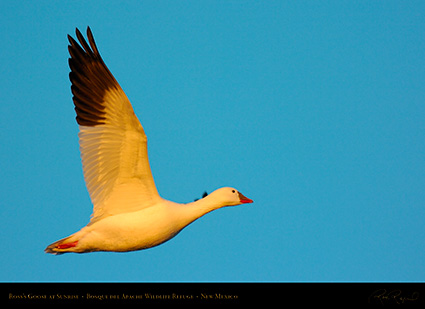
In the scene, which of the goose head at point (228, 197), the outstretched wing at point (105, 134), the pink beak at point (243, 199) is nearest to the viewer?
the outstretched wing at point (105, 134)

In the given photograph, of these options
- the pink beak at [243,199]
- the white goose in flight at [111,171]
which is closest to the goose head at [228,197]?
the pink beak at [243,199]

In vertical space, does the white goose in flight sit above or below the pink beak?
above

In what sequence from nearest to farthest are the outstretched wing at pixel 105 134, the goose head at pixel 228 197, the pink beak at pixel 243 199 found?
the outstretched wing at pixel 105 134
the goose head at pixel 228 197
the pink beak at pixel 243 199

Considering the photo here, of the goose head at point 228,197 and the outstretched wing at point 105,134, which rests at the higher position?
the outstretched wing at point 105,134

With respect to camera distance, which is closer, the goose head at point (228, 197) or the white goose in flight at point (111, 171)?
the white goose in flight at point (111, 171)

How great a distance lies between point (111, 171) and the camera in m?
10.4

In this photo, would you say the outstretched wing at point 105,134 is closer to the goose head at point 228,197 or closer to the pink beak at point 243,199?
the goose head at point 228,197

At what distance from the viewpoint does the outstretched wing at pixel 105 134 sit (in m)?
10.2

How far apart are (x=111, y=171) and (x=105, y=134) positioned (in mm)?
671

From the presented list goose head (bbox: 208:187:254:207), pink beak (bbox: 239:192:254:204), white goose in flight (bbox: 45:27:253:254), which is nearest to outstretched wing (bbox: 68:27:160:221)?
white goose in flight (bbox: 45:27:253:254)

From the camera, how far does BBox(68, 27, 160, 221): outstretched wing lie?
33.3 ft

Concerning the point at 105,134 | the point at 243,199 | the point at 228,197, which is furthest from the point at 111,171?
the point at 243,199

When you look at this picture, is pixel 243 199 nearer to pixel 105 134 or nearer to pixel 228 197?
pixel 228 197

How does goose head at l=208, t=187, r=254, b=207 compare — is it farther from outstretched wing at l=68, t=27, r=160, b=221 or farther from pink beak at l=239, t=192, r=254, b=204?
outstretched wing at l=68, t=27, r=160, b=221
